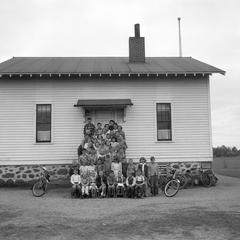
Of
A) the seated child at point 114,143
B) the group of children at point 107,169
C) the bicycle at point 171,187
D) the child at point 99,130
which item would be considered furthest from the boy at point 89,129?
the bicycle at point 171,187

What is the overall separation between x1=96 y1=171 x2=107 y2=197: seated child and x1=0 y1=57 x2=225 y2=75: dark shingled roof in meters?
4.99

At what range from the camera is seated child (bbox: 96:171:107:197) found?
16344 millimetres

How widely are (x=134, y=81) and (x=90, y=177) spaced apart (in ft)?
18.5

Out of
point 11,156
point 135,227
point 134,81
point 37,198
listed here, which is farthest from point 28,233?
point 134,81

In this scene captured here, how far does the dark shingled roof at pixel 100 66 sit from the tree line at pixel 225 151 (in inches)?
1650

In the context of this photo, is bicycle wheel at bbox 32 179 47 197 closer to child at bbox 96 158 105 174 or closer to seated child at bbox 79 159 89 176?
seated child at bbox 79 159 89 176

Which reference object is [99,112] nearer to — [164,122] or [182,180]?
[164,122]

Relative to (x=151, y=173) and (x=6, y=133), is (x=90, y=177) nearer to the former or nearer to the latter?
(x=151, y=173)

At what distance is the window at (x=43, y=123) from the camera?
20.1 meters

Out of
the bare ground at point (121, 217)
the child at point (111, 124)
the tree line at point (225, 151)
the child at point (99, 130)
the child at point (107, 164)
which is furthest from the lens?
the tree line at point (225, 151)

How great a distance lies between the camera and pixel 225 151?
219 ft

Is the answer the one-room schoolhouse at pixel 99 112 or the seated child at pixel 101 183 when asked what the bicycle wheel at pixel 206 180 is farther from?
the seated child at pixel 101 183

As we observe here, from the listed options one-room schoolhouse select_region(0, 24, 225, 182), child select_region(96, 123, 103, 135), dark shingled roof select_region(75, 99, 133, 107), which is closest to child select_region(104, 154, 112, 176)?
child select_region(96, 123, 103, 135)

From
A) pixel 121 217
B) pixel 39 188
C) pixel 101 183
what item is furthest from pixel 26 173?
pixel 121 217
